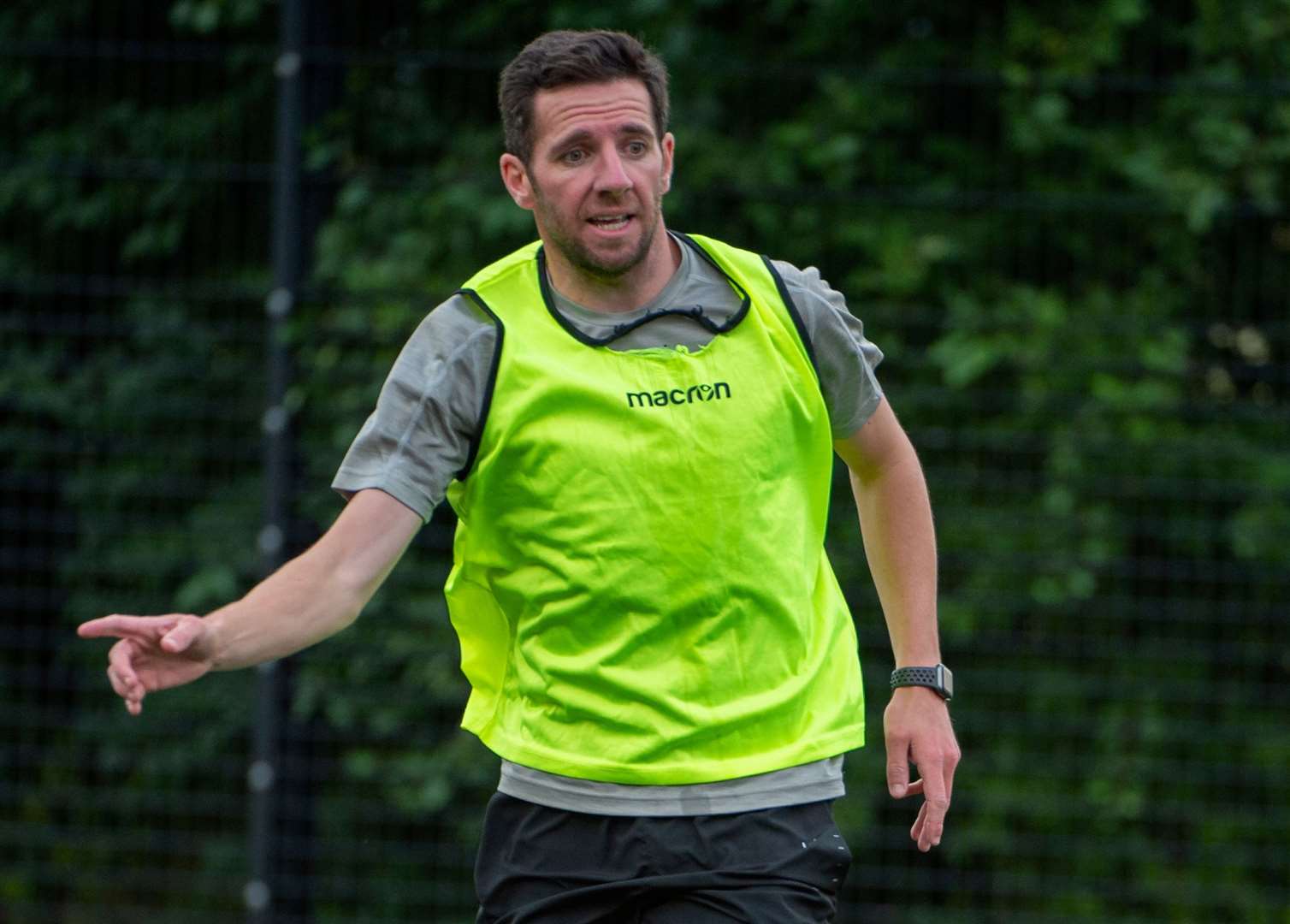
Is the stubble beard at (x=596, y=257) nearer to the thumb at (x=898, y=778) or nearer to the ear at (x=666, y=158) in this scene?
the ear at (x=666, y=158)

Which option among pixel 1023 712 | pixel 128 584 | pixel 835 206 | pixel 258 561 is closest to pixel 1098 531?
pixel 1023 712

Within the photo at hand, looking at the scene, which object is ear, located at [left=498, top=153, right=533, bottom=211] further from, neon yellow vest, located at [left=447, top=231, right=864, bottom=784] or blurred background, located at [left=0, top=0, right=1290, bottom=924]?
blurred background, located at [left=0, top=0, right=1290, bottom=924]

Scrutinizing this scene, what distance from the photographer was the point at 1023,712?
16.9 ft

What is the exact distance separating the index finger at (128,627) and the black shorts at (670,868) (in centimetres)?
71

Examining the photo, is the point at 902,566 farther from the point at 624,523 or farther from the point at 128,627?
the point at 128,627

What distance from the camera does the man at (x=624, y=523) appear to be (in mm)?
2656

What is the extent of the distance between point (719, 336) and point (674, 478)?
9.6 inches

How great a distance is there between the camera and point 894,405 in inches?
202

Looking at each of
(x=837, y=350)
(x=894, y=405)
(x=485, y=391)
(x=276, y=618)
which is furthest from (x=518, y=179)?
(x=894, y=405)

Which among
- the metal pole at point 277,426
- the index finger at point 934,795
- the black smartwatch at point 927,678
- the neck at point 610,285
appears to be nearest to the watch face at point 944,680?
the black smartwatch at point 927,678

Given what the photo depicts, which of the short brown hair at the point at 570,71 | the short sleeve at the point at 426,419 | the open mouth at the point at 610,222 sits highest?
the short brown hair at the point at 570,71

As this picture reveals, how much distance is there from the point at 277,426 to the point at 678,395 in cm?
276

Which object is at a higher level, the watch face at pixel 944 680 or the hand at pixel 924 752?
the watch face at pixel 944 680

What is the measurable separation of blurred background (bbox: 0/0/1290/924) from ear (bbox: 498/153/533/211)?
2314 millimetres
